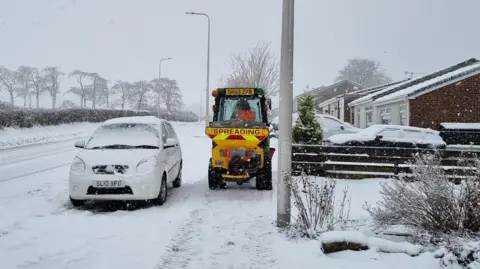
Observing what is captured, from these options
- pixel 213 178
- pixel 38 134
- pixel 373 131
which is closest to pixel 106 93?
pixel 38 134

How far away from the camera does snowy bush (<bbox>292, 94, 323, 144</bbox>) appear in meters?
12.2

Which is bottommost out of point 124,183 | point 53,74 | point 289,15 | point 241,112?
point 124,183

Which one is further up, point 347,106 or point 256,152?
point 347,106

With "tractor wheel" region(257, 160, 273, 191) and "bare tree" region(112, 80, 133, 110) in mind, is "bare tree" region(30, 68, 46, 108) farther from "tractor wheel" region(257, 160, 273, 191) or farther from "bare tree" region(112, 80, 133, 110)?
"tractor wheel" region(257, 160, 273, 191)

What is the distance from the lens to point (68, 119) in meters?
33.1

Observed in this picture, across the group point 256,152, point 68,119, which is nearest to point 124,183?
point 256,152

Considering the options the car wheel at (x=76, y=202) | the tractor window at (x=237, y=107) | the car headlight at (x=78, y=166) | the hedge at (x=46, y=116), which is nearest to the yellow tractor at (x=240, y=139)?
the tractor window at (x=237, y=107)

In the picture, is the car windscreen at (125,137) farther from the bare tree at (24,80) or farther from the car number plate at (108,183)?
the bare tree at (24,80)

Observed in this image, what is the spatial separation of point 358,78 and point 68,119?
6730 cm

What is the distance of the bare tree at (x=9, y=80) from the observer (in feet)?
201

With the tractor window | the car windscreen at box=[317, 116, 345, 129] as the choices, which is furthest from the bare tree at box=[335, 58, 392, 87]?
the tractor window

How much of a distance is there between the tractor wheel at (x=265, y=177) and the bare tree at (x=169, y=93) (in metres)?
70.9

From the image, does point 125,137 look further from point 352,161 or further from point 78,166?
point 352,161

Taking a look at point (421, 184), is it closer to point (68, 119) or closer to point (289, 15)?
point (289, 15)
